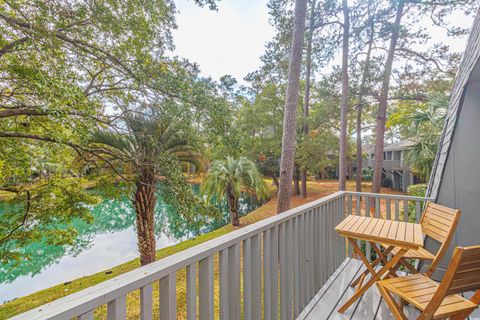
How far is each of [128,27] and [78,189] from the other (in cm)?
381

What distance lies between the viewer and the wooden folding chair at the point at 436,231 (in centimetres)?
209

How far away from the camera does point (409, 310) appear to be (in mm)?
2438

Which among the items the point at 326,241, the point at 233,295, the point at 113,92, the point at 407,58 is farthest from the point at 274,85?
the point at 233,295

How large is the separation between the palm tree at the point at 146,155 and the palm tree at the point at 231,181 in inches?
143

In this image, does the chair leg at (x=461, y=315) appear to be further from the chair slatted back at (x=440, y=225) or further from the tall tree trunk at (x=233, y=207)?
the tall tree trunk at (x=233, y=207)

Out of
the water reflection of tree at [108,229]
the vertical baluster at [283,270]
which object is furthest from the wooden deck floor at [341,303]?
the water reflection of tree at [108,229]

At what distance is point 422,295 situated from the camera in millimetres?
1830

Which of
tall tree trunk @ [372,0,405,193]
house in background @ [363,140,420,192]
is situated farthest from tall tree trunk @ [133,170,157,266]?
house in background @ [363,140,420,192]

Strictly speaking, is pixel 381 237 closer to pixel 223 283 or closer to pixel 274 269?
pixel 274 269

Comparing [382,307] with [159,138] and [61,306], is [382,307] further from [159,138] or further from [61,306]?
[159,138]

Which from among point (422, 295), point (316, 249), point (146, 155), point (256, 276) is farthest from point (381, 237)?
point (146, 155)

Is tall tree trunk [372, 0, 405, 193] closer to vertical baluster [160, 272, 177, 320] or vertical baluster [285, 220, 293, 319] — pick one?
vertical baluster [285, 220, 293, 319]

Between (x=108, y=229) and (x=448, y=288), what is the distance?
12.3 metres

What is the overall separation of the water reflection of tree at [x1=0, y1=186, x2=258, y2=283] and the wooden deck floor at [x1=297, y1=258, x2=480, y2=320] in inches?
124
